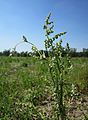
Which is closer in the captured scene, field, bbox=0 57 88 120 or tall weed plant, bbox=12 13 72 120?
tall weed plant, bbox=12 13 72 120

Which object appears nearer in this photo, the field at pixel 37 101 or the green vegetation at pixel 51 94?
the green vegetation at pixel 51 94

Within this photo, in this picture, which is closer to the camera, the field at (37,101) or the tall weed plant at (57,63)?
the tall weed plant at (57,63)

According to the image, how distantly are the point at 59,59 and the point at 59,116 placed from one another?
659mm

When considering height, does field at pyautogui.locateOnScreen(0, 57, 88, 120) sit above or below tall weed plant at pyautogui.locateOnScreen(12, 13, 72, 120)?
below

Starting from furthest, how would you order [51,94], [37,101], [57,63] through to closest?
[51,94] → [37,101] → [57,63]

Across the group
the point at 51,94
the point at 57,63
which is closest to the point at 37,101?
the point at 51,94

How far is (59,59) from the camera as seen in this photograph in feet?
10.1

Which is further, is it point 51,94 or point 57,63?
point 51,94

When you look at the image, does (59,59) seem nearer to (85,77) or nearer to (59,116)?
(59,116)

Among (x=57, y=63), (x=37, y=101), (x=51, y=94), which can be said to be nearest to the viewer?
(x=57, y=63)

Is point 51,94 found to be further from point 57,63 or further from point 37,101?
point 57,63

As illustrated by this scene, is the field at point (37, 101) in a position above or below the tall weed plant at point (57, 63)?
below

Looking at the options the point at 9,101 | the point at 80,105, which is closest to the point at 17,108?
the point at 9,101

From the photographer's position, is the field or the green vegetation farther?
the field
